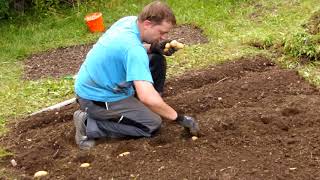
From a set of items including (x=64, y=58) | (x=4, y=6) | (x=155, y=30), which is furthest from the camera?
(x=4, y=6)

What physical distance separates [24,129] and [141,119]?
1.14m

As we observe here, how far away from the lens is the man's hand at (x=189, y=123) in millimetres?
3932

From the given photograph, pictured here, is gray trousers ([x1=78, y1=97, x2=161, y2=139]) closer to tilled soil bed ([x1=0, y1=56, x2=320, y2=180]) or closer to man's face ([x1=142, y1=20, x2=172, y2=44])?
tilled soil bed ([x1=0, y1=56, x2=320, y2=180])

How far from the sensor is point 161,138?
411 cm

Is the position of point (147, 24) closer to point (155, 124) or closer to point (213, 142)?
point (155, 124)

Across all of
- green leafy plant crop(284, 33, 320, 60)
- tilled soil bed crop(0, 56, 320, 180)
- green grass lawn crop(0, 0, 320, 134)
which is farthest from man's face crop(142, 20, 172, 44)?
green leafy plant crop(284, 33, 320, 60)

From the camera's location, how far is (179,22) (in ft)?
25.8

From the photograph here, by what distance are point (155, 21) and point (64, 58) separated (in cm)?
347

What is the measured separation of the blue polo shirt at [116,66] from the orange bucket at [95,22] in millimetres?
3657

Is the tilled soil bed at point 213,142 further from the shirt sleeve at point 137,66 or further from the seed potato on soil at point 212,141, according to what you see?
the shirt sleeve at point 137,66

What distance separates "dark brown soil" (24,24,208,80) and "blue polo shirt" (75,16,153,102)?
2.22m

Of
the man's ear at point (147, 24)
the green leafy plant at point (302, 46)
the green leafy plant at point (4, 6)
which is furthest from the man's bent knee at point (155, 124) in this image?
the green leafy plant at point (4, 6)

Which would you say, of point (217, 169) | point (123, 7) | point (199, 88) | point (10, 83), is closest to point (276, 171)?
point (217, 169)

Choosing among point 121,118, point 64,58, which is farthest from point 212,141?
point 64,58
